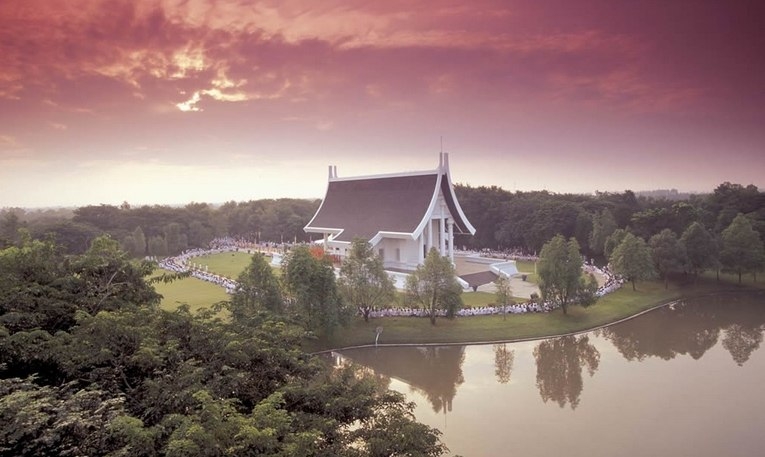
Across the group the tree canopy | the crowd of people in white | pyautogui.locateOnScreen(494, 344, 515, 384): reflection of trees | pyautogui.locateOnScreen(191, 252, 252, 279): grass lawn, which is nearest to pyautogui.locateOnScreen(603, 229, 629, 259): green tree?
the crowd of people in white

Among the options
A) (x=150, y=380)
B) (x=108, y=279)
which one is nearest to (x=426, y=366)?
(x=108, y=279)

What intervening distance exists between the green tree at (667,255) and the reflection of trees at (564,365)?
864 cm

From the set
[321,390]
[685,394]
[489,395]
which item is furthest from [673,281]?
[321,390]

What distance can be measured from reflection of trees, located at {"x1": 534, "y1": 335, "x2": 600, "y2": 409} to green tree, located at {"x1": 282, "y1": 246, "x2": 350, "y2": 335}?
584 cm

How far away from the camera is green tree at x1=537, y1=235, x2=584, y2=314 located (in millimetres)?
17203

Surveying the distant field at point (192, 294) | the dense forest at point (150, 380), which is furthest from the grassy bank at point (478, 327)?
the distant field at point (192, 294)

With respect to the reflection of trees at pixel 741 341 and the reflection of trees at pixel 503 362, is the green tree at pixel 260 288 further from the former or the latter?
the reflection of trees at pixel 741 341

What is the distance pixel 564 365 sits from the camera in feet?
43.7

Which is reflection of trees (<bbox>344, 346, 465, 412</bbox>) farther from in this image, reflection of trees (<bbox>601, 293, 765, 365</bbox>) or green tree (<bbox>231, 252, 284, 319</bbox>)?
reflection of trees (<bbox>601, 293, 765, 365</bbox>)

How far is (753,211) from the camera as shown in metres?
28.7

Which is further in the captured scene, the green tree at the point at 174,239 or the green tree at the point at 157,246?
the green tree at the point at 174,239

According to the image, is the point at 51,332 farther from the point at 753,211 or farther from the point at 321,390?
the point at 753,211

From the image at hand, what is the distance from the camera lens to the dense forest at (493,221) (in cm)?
2858

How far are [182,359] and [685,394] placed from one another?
10.8m
